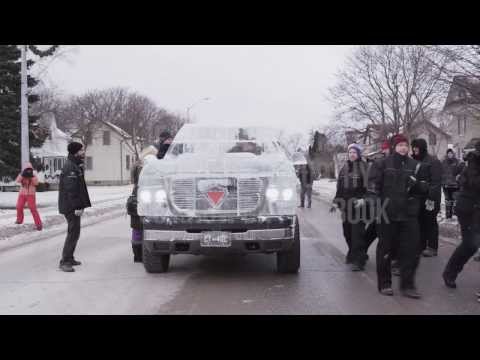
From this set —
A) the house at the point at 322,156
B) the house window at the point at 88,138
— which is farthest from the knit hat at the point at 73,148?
the house window at the point at 88,138

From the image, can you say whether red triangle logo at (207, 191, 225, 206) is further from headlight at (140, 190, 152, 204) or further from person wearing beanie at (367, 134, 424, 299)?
person wearing beanie at (367, 134, 424, 299)

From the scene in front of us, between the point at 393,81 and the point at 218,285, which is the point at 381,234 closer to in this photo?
the point at 218,285

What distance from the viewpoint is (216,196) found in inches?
253

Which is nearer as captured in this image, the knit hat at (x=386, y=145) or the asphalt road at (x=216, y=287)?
the asphalt road at (x=216, y=287)

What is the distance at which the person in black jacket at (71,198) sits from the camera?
7488 millimetres

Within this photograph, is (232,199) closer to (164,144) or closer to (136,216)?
(136,216)

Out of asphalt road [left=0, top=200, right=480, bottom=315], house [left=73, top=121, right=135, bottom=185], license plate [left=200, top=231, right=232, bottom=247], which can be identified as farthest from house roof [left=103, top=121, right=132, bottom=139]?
license plate [left=200, top=231, right=232, bottom=247]

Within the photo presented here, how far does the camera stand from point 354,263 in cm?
747

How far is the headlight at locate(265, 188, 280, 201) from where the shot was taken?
21.0 ft

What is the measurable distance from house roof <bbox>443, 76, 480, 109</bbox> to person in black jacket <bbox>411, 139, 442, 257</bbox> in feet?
10.7

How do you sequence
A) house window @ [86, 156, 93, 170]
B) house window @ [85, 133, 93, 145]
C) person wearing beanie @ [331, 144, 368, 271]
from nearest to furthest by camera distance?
person wearing beanie @ [331, 144, 368, 271] < house window @ [85, 133, 93, 145] < house window @ [86, 156, 93, 170]

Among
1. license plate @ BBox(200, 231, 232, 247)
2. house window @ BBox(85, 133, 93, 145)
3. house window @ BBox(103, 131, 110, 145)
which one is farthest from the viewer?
house window @ BBox(103, 131, 110, 145)

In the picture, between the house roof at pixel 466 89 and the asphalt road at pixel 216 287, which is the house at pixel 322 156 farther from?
the asphalt road at pixel 216 287

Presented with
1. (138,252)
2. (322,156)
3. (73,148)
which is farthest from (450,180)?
(322,156)
